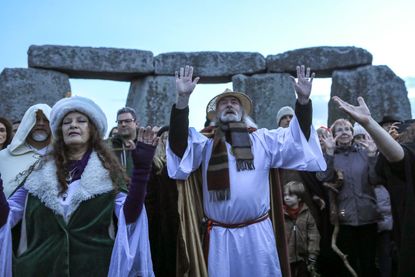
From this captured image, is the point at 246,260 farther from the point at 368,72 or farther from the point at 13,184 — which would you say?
the point at 368,72

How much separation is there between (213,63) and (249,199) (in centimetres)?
646

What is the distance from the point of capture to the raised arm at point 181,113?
3693 millimetres

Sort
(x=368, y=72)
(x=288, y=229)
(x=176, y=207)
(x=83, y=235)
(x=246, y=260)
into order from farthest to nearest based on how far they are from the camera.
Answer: (x=368, y=72)
(x=288, y=229)
(x=176, y=207)
(x=246, y=260)
(x=83, y=235)

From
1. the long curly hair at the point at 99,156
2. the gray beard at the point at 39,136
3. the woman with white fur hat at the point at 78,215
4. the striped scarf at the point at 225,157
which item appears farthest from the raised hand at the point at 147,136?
the gray beard at the point at 39,136

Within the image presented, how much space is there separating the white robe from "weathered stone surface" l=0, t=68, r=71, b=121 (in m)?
6.23

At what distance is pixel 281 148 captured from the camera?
3.90 metres

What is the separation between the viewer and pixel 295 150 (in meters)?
3.84

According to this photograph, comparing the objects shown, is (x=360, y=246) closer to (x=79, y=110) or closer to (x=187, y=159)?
(x=187, y=159)

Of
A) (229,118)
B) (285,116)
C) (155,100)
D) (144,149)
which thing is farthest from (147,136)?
(155,100)

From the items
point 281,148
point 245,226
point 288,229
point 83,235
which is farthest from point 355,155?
point 83,235

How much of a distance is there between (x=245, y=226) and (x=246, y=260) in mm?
248

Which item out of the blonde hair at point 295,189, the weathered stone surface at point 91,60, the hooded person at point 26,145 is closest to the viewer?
the hooded person at point 26,145

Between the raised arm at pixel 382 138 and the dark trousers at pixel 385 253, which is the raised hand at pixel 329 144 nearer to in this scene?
the dark trousers at pixel 385 253

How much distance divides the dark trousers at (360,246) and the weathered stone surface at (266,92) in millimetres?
4901
